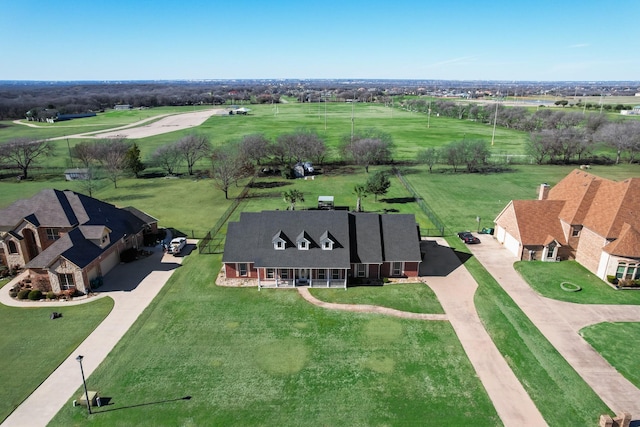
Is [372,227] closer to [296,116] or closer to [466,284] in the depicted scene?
[466,284]

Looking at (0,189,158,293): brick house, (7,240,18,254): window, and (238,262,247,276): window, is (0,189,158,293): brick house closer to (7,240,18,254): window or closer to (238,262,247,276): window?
(7,240,18,254): window

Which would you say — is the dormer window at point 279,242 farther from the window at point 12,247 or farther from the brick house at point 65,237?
the window at point 12,247

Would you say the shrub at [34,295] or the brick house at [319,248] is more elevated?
the brick house at [319,248]

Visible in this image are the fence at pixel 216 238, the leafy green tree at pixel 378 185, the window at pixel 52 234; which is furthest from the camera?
the leafy green tree at pixel 378 185

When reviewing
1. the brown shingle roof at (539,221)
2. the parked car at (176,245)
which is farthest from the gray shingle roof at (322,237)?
the brown shingle roof at (539,221)

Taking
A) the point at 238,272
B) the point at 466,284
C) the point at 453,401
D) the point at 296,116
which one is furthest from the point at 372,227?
the point at 296,116

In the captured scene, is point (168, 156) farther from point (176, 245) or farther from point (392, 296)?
point (392, 296)
